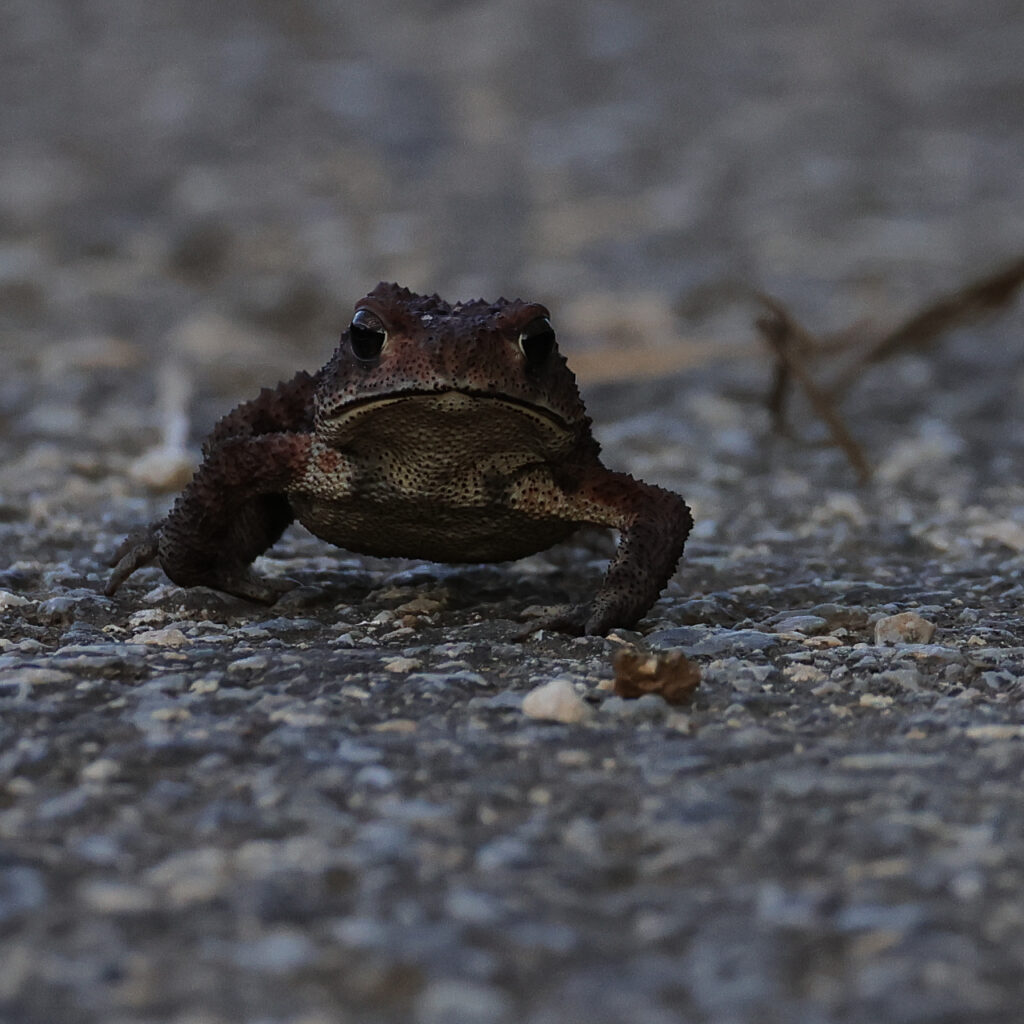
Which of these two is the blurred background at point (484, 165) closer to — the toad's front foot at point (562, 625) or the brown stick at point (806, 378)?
the brown stick at point (806, 378)

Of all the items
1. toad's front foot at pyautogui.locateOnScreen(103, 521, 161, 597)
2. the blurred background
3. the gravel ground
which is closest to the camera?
the gravel ground

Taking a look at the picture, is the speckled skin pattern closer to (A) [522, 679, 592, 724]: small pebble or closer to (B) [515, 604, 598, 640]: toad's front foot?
(B) [515, 604, 598, 640]: toad's front foot

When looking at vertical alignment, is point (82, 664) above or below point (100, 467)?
below

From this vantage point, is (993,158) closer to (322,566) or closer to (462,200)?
(462,200)

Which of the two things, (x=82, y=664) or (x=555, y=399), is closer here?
(x=82, y=664)

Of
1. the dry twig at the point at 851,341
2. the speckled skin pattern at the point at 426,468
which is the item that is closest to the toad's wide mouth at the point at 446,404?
the speckled skin pattern at the point at 426,468

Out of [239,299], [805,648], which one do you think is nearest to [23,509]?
[805,648]

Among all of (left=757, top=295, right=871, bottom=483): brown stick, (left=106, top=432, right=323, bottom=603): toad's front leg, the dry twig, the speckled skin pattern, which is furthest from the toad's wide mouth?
(left=757, top=295, right=871, bottom=483): brown stick

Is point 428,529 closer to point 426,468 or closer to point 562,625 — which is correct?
point 426,468
